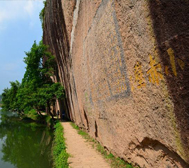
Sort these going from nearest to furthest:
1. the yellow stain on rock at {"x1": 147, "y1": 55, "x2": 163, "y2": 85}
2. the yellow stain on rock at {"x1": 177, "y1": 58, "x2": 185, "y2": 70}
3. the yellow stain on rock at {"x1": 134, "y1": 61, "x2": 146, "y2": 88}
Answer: the yellow stain on rock at {"x1": 177, "y1": 58, "x2": 185, "y2": 70}
the yellow stain on rock at {"x1": 147, "y1": 55, "x2": 163, "y2": 85}
the yellow stain on rock at {"x1": 134, "y1": 61, "x2": 146, "y2": 88}

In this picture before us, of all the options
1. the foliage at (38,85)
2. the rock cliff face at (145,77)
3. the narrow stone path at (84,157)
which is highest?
the foliage at (38,85)

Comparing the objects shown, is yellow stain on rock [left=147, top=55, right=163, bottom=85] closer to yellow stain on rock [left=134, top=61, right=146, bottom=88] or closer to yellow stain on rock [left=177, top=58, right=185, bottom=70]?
yellow stain on rock [left=134, top=61, right=146, bottom=88]

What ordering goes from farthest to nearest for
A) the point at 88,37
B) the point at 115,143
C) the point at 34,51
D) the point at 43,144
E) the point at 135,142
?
the point at 34,51 → the point at 43,144 → the point at 88,37 → the point at 115,143 → the point at 135,142

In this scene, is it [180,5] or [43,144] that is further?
[43,144]

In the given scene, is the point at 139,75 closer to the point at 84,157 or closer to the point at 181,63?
the point at 181,63

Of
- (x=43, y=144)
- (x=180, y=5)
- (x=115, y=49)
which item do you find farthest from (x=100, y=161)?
(x=43, y=144)

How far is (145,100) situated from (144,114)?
0.75ft

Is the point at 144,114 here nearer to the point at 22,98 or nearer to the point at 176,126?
the point at 176,126

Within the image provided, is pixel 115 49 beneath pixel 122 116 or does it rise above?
above

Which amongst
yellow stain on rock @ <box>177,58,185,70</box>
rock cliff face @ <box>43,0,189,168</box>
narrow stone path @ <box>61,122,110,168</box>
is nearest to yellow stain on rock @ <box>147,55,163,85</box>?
rock cliff face @ <box>43,0,189,168</box>

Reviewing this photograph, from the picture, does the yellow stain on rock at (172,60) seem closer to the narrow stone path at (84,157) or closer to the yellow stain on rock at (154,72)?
the yellow stain on rock at (154,72)

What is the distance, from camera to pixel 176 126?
224cm

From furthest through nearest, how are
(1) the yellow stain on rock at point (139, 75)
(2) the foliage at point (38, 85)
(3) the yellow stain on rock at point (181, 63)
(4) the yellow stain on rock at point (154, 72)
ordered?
(2) the foliage at point (38, 85) → (1) the yellow stain on rock at point (139, 75) → (4) the yellow stain on rock at point (154, 72) → (3) the yellow stain on rock at point (181, 63)

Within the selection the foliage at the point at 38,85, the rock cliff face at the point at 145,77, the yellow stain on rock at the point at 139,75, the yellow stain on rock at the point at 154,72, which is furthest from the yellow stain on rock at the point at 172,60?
the foliage at the point at 38,85
